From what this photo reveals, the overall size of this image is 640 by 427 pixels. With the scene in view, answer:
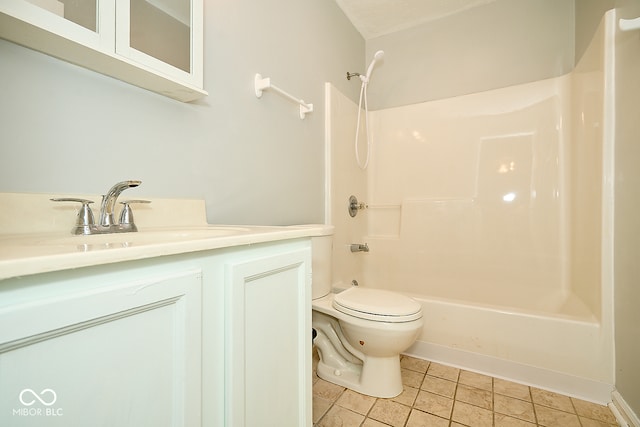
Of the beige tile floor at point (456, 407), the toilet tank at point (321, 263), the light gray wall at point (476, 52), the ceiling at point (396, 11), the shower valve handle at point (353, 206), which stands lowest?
the beige tile floor at point (456, 407)

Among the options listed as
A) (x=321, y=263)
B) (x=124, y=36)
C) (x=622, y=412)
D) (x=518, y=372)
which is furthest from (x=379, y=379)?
(x=124, y=36)

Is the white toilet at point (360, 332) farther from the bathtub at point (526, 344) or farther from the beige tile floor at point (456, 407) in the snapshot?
the bathtub at point (526, 344)

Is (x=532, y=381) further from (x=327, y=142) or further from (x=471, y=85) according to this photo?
(x=471, y=85)

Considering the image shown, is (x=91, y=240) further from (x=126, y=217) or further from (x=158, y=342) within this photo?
(x=158, y=342)

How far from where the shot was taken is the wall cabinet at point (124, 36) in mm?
630

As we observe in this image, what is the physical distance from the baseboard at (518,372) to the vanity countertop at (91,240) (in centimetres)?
126

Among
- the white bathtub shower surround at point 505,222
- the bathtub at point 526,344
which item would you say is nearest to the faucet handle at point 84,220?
the white bathtub shower surround at point 505,222

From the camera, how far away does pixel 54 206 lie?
0.71 meters

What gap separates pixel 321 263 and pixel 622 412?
1379 mm

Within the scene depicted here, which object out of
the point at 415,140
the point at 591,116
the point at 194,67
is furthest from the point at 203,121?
the point at 591,116

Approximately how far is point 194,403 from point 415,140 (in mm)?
2147

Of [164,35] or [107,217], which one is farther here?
[164,35]

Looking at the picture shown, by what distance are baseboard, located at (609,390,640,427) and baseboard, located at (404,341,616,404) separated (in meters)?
0.03

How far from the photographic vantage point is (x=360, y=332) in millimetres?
1271
